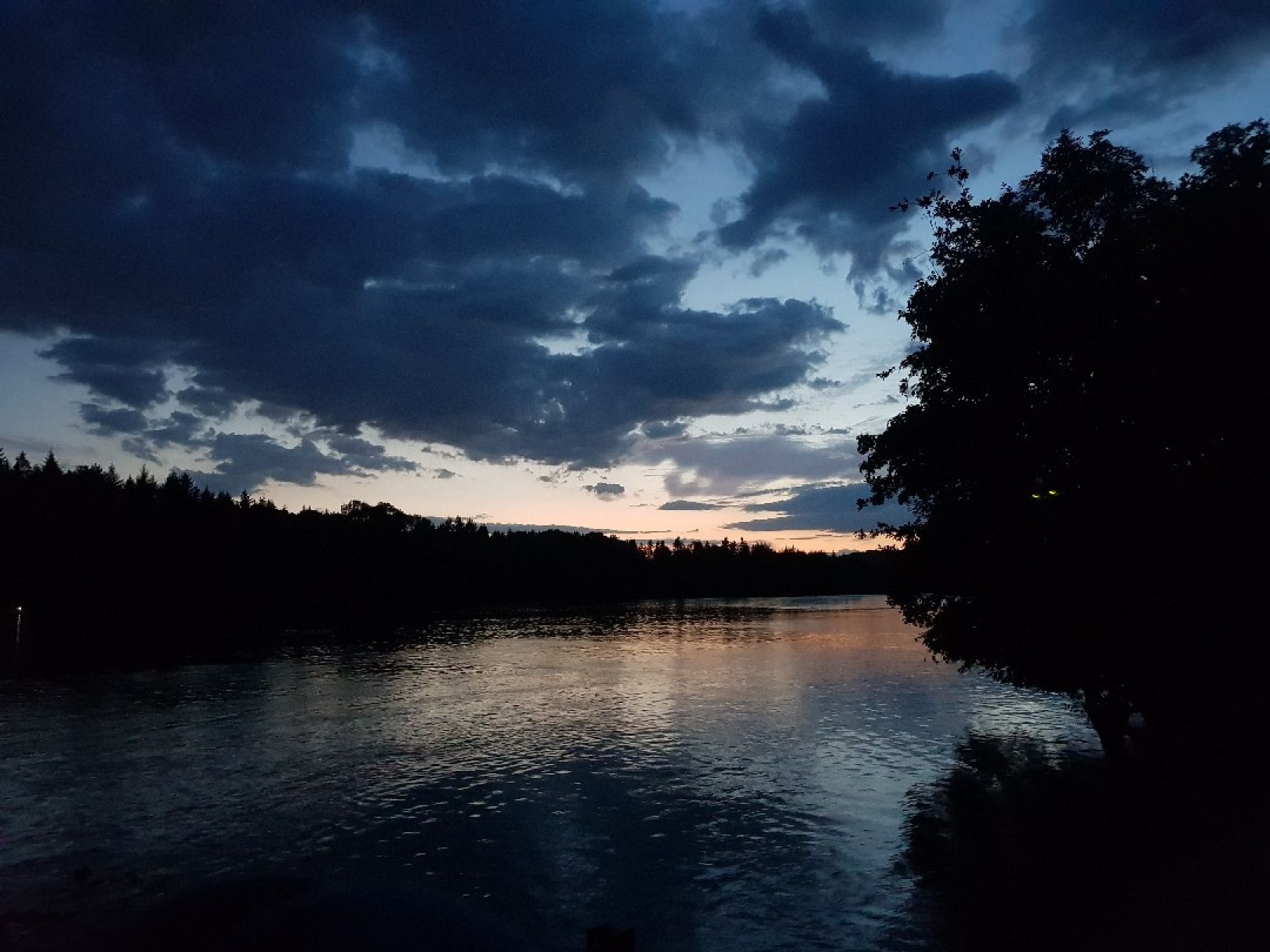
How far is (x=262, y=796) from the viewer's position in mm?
27250

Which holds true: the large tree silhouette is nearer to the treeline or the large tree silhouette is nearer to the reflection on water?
the reflection on water

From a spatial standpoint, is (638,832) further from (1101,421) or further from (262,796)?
(1101,421)

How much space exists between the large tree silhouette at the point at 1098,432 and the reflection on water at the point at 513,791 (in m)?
8.15

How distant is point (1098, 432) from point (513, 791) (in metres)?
22.5

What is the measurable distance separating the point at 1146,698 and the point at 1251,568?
5.24m

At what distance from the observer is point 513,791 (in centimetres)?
2823

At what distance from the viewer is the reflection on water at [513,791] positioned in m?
18.6

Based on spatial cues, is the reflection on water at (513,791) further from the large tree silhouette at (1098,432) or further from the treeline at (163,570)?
the treeline at (163,570)

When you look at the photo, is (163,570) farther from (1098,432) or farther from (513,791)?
(1098,432)

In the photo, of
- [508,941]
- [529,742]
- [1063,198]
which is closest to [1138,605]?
[1063,198]

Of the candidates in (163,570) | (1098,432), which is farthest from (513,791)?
(163,570)

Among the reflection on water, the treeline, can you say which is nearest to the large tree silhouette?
the reflection on water

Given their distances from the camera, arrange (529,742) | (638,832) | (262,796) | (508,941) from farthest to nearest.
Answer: (529,742) < (262,796) < (638,832) < (508,941)

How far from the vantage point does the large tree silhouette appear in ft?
62.5
